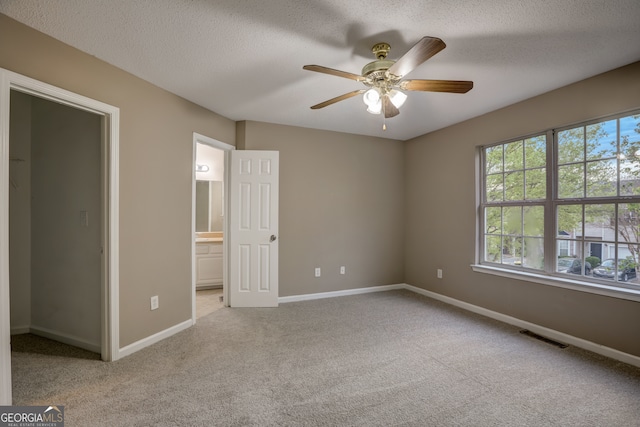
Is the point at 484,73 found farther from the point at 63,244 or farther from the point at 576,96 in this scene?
the point at 63,244

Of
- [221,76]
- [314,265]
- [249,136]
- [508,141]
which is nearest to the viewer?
[221,76]

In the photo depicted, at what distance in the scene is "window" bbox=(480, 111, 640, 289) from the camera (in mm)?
2535

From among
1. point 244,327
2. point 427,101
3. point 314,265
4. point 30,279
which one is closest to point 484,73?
point 427,101

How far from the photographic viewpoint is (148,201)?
9.05 ft

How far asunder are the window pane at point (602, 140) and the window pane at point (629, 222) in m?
0.47

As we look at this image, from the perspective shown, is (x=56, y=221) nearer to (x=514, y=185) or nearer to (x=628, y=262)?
(x=514, y=185)

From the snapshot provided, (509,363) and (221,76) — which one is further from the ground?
(221,76)

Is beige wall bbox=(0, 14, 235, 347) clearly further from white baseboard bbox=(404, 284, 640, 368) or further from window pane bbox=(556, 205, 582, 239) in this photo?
window pane bbox=(556, 205, 582, 239)

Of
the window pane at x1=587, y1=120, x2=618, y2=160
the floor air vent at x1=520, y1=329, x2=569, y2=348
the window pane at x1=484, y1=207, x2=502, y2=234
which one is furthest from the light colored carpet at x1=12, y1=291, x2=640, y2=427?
the window pane at x1=587, y1=120, x2=618, y2=160

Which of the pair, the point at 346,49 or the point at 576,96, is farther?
the point at 576,96

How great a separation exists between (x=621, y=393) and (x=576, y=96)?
247 centimetres

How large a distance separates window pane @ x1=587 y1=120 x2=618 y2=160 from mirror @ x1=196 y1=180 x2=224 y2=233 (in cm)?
495

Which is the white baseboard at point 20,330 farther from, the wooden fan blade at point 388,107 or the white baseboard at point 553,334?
the white baseboard at point 553,334

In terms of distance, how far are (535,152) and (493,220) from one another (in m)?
0.89
